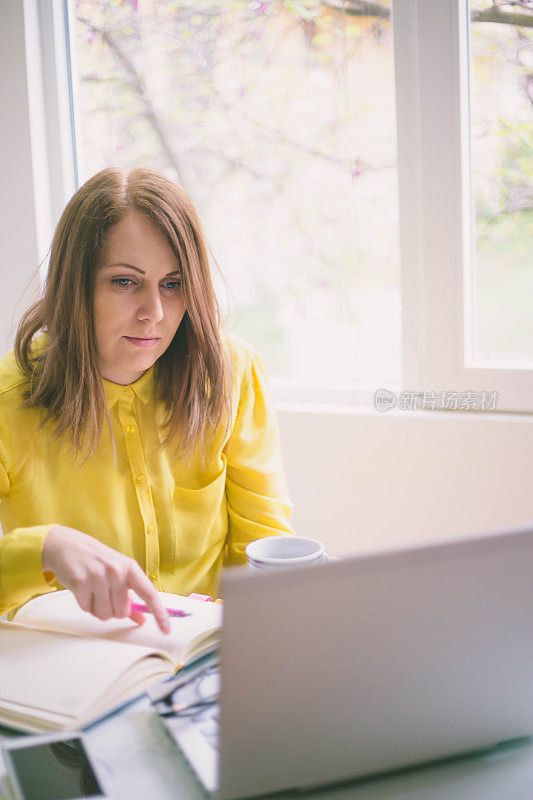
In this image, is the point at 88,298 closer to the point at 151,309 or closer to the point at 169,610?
the point at 151,309

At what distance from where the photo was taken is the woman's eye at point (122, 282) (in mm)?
1257

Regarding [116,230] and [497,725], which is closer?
[497,725]

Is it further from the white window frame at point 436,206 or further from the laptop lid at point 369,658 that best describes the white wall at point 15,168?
the laptop lid at point 369,658

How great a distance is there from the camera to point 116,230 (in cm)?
124

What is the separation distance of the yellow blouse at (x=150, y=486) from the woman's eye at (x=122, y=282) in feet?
0.55

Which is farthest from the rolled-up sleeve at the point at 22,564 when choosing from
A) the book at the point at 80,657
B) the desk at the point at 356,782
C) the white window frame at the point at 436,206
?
the white window frame at the point at 436,206

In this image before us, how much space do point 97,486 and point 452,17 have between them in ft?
4.01

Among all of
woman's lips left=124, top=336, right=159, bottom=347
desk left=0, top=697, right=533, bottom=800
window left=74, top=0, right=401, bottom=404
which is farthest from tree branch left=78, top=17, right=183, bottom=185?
desk left=0, top=697, right=533, bottom=800

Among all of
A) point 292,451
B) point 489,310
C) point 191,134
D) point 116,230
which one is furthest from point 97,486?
point 191,134

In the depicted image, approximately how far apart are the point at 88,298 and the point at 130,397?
18 centimetres

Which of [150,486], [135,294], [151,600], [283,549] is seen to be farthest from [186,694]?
[135,294]

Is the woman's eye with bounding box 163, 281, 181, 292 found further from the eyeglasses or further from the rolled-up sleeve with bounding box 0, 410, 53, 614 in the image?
the eyeglasses

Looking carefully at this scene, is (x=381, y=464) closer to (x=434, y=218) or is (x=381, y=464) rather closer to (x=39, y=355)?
(x=434, y=218)

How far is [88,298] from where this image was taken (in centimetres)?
126
